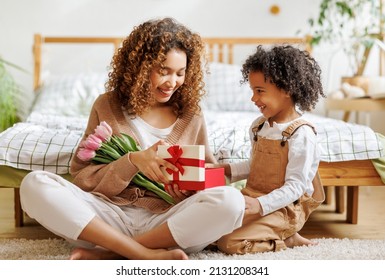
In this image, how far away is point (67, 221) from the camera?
146cm

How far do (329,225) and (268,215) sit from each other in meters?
0.60

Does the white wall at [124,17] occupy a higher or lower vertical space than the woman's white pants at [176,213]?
higher

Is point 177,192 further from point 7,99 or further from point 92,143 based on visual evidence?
point 7,99

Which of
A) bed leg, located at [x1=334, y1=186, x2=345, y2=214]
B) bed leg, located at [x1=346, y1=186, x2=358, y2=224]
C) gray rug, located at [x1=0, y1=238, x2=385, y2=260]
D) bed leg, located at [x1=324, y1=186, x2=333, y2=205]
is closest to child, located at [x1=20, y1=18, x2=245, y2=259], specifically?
gray rug, located at [x1=0, y1=238, x2=385, y2=260]

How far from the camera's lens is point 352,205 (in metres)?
2.20

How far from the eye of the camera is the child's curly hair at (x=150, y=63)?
1642mm

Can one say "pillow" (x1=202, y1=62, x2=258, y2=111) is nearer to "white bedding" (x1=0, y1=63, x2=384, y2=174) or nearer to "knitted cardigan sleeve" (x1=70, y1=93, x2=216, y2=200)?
"white bedding" (x1=0, y1=63, x2=384, y2=174)

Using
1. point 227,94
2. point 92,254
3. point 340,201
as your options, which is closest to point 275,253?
point 92,254

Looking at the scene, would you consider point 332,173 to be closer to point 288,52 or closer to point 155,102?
→ point 288,52

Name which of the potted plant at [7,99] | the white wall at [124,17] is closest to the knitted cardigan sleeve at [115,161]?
the potted plant at [7,99]

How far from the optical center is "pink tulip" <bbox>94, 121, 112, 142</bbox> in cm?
160

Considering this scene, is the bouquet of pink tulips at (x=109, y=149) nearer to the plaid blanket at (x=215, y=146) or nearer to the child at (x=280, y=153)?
the child at (x=280, y=153)

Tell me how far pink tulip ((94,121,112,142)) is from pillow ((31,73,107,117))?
53.7 inches

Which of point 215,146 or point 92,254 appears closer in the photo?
point 92,254
